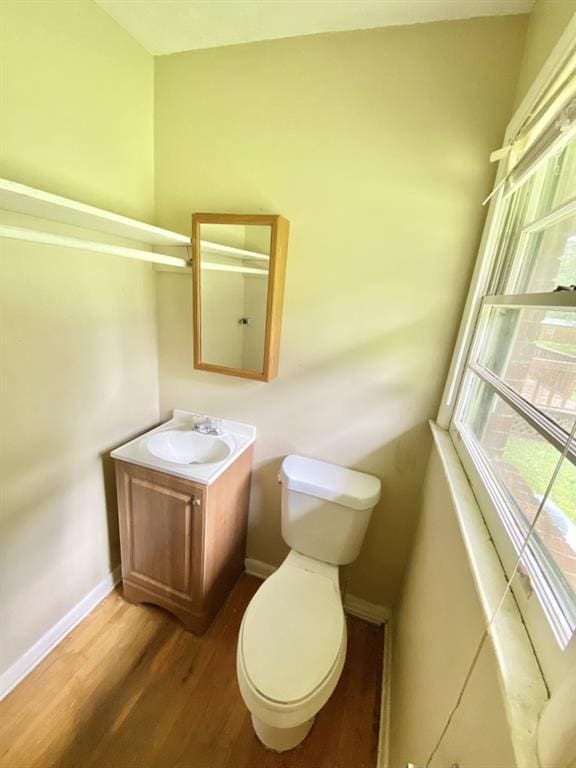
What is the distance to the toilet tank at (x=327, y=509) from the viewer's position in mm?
1388

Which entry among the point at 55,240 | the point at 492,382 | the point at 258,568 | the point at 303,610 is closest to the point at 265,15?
the point at 55,240

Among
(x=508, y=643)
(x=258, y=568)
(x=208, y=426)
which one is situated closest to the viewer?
(x=508, y=643)

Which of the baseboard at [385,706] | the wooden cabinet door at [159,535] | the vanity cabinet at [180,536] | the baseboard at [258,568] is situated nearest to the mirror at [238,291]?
the vanity cabinet at [180,536]

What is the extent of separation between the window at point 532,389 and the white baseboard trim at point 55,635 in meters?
1.82

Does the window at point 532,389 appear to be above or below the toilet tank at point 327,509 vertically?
above

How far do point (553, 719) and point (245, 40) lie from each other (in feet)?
6.63

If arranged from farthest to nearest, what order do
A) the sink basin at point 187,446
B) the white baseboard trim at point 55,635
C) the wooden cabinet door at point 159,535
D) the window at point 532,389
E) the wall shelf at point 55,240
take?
the sink basin at point 187,446
the wooden cabinet door at point 159,535
the white baseboard trim at point 55,635
the wall shelf at point 55,240
the window at point 532,389

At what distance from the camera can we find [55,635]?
144 centimetres

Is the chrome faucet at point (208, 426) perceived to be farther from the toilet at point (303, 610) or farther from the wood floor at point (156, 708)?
the wood floor at point (156, 708)

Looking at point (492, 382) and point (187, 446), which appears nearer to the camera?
point (492, 382)

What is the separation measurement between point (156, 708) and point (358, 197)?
7.14 ft

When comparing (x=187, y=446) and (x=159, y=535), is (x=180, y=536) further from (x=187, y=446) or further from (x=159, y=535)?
(x=187, y=446)

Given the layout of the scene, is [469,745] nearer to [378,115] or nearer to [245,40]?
[378,115]

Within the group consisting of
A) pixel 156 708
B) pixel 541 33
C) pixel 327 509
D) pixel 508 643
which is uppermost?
pixel 541 33
